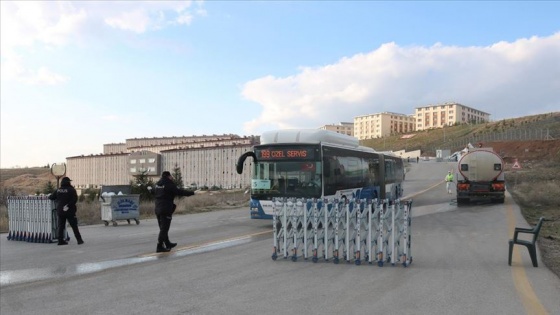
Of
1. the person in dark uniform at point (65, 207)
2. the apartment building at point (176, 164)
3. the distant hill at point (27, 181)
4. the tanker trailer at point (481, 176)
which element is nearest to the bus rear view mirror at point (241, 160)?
the person in dark uniform at point (65, 207)

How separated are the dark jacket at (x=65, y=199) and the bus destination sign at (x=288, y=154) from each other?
659cm

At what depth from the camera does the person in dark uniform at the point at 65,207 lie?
13.9m

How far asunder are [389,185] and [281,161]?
1370 centimetres

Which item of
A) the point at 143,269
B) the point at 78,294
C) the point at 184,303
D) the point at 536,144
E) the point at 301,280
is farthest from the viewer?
the point at 536,144

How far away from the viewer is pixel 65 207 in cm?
1391

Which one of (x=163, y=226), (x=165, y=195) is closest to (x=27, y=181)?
(x=165, y=195)

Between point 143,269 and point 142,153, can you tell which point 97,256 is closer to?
point 143,269

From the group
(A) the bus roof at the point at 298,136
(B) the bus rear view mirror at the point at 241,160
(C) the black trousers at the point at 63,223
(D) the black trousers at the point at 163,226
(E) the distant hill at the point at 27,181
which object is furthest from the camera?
(E) the distant hill at the point at 27,181

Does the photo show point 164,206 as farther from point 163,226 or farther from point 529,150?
point 529,150

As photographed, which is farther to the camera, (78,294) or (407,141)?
(407,141)

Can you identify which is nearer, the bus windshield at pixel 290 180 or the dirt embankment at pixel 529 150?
the bus windshield at pixel 290 180

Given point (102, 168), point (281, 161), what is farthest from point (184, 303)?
point (102, 168)

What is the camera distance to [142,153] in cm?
12394

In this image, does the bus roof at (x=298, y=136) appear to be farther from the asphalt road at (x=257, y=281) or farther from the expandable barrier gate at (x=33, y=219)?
the expandable barrier gate at (x=33, y=219)
